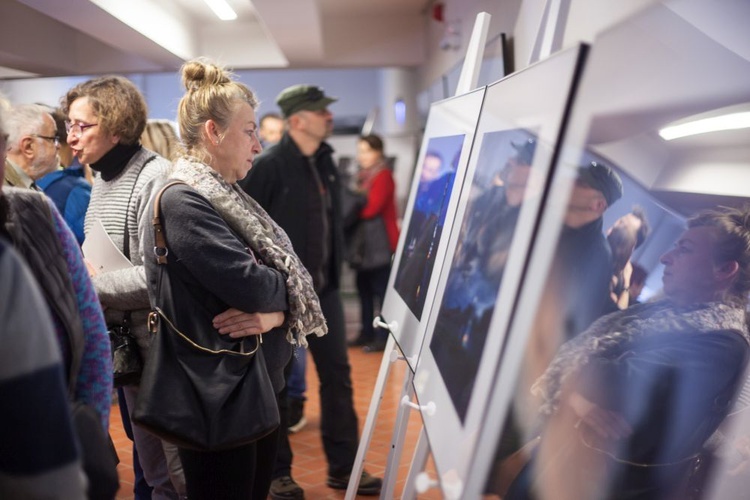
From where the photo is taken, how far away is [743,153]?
1706 millimetres

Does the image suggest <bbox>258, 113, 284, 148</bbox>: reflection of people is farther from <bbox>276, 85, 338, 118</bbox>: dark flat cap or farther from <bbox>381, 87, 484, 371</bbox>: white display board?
<bbox>381, 87, 484, 371</bbox>: white display board

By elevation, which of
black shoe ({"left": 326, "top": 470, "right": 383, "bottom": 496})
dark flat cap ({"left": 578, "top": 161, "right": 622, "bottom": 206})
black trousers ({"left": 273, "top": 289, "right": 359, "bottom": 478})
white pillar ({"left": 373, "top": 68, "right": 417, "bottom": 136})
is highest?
white pillar ({"left": 373, "top": 68, "right": 417, "bottom": 136})

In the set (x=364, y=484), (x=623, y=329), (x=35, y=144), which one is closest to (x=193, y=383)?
(x=623, y=329)

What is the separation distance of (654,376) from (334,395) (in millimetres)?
1933

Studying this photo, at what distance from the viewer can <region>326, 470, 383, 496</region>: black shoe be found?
137 inches

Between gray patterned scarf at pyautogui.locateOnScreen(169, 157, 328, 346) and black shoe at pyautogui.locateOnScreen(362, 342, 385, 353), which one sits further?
black shoe at pyautogui.locateOnScreen(362, 342, 385, 353)

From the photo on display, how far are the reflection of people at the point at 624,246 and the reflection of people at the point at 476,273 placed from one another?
314 mm

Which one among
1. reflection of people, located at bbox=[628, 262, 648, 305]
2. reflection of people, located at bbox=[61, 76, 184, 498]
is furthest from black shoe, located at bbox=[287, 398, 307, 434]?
reflection of people, located at bbox=[628, 262, 648, 305]

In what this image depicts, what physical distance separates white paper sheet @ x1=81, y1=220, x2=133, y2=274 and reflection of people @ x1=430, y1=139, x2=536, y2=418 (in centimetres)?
118

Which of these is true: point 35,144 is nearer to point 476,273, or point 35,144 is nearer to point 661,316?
point 476,273

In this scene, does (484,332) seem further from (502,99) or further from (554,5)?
(554,5)

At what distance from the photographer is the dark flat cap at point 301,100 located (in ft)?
11.8

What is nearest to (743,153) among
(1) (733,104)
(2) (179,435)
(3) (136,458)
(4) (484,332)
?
(1) (733,104)

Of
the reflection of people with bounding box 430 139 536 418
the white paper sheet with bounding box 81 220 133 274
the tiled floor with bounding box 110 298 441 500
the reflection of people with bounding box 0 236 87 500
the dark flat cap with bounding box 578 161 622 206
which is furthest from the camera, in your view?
the tiled floor with bounding box 110 298 441 500
